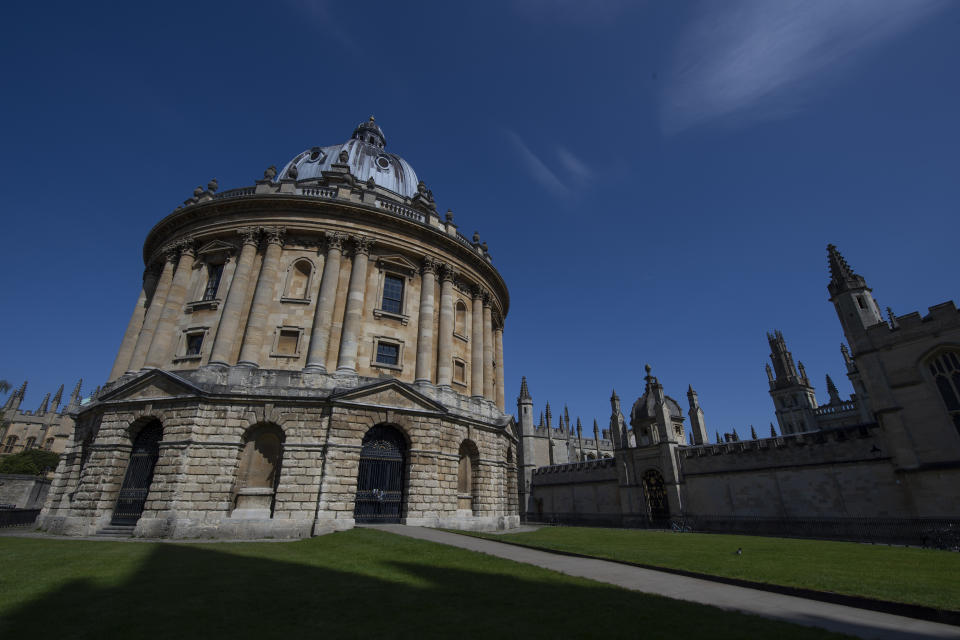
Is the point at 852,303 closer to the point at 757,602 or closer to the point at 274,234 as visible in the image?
the point at 757,602

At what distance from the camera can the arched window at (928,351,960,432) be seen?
844 inches

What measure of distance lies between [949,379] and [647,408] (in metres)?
17.1

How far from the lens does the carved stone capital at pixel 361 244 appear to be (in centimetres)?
2555

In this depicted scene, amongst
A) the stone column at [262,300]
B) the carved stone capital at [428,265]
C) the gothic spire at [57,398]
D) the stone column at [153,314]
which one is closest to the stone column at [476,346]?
the carved stone capital at [428,265]

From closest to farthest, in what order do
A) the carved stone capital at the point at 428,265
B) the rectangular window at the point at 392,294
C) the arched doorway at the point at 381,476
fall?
1. the arched doorway at the point at 381,476
2. the rectangular window at the point at 392,294
3. the carved stone capital at the point at 428,265

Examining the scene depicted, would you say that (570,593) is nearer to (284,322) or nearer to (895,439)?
(284,322)

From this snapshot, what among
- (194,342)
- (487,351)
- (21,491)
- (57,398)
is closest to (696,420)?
(487,351)

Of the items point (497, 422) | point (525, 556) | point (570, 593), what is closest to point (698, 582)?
point (570, 593)

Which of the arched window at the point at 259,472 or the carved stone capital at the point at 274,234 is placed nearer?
the arched window at the point at 259,472

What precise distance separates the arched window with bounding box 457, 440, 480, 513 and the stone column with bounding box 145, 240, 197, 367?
17295 millimetres

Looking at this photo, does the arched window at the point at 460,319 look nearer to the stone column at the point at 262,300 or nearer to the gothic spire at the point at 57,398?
the stone column at the point at 262,300

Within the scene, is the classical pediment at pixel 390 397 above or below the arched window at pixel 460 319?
below

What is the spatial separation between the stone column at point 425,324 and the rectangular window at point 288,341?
6761 millimetres

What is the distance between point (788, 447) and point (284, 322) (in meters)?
31.3
